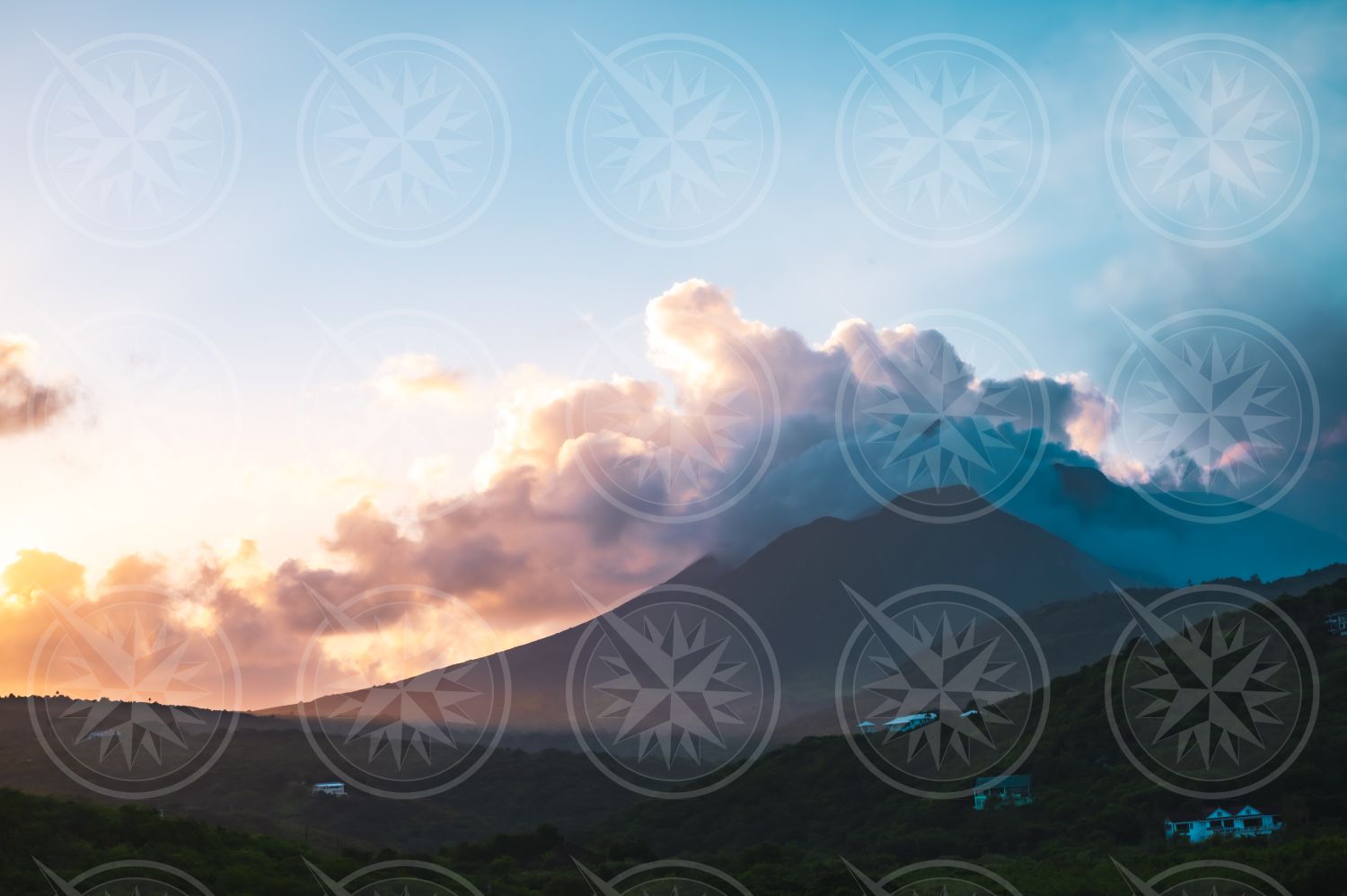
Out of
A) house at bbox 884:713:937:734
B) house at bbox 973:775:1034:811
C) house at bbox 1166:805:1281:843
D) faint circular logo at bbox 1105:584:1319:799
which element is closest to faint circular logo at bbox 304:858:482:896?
house at bbox 1166:805:1281:843

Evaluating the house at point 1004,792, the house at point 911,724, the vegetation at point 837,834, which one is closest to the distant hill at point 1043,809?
the vegetation at point 837,834

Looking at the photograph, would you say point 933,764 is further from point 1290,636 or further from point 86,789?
point 86,789

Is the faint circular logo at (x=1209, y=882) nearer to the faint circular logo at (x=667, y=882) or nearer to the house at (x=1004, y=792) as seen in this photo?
the faint circular logo at (x=667, y=882)

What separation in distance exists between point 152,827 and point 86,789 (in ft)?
175

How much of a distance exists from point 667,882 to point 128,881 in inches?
959

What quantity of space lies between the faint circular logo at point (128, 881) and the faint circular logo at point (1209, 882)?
1408 inches

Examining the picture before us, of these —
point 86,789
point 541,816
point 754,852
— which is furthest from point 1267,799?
point 86,789

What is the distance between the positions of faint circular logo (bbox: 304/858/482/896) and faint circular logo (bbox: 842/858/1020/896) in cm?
1815

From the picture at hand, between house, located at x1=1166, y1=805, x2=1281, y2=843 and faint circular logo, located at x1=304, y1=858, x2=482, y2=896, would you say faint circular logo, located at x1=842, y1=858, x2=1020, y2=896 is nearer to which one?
house, located at x1=1166, y1=805, x2=1281, y2=843

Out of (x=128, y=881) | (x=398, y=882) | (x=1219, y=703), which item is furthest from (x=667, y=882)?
(x=1219, y=703)

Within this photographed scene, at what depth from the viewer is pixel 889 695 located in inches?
7362

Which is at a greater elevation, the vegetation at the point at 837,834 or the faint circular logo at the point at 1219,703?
the faint circular logo at the point at 1219,703

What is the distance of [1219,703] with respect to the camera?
3127 inches

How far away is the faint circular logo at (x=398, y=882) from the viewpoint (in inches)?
1945
